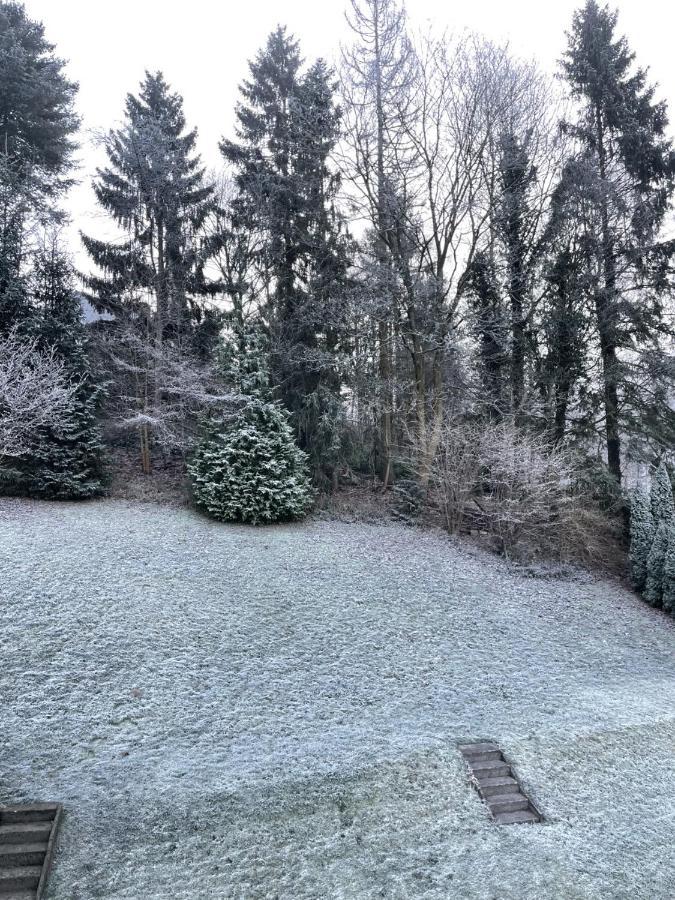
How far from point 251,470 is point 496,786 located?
7777 millimetres

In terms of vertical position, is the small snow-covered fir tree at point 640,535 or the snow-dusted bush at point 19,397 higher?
the snow-dusted bush at point 19,397

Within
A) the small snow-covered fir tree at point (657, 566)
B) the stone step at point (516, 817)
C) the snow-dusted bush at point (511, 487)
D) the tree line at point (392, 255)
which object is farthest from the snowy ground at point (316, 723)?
the tree line at point (392, 255)

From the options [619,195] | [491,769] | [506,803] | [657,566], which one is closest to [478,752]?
[491,769]

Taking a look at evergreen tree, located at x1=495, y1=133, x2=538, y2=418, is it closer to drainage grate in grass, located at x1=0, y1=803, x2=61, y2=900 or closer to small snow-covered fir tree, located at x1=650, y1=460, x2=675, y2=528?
small snow-covered fir tree, located at x1=650, y1=460, x2=675, y2=528

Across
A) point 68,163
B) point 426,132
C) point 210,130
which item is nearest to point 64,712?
point 426,132

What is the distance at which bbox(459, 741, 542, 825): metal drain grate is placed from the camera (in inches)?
160

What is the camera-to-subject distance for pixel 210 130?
15.1 meters

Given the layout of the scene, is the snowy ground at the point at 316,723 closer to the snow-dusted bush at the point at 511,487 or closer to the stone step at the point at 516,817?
the stone step at the point at 516,817

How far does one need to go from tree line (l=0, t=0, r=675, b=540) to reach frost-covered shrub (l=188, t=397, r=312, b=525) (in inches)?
21.0

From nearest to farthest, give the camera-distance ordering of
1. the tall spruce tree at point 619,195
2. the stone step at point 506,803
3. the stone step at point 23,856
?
the stone step at point 23,856 → the stone step at point 506,803 → the tall spruce tree at point 619,195

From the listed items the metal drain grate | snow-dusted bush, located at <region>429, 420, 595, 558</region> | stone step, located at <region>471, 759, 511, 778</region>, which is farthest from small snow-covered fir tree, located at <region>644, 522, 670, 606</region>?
stone step, located at <region>471, 759, 511, 778</region>

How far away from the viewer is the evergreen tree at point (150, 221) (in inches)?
520

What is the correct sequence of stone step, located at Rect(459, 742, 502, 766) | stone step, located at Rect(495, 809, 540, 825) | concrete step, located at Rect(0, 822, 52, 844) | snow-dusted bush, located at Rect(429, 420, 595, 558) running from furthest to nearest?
snow-dusted bush, located at Rect(429, 420, 595, 558), stone step, located at Rect(459, 742, 502, 766), stone step, located at Rect(495, 809, 540, 825), concrete step, located at Rect(0, 822, 52, 844)

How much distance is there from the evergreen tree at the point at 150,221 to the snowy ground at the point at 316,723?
778 centimetres
